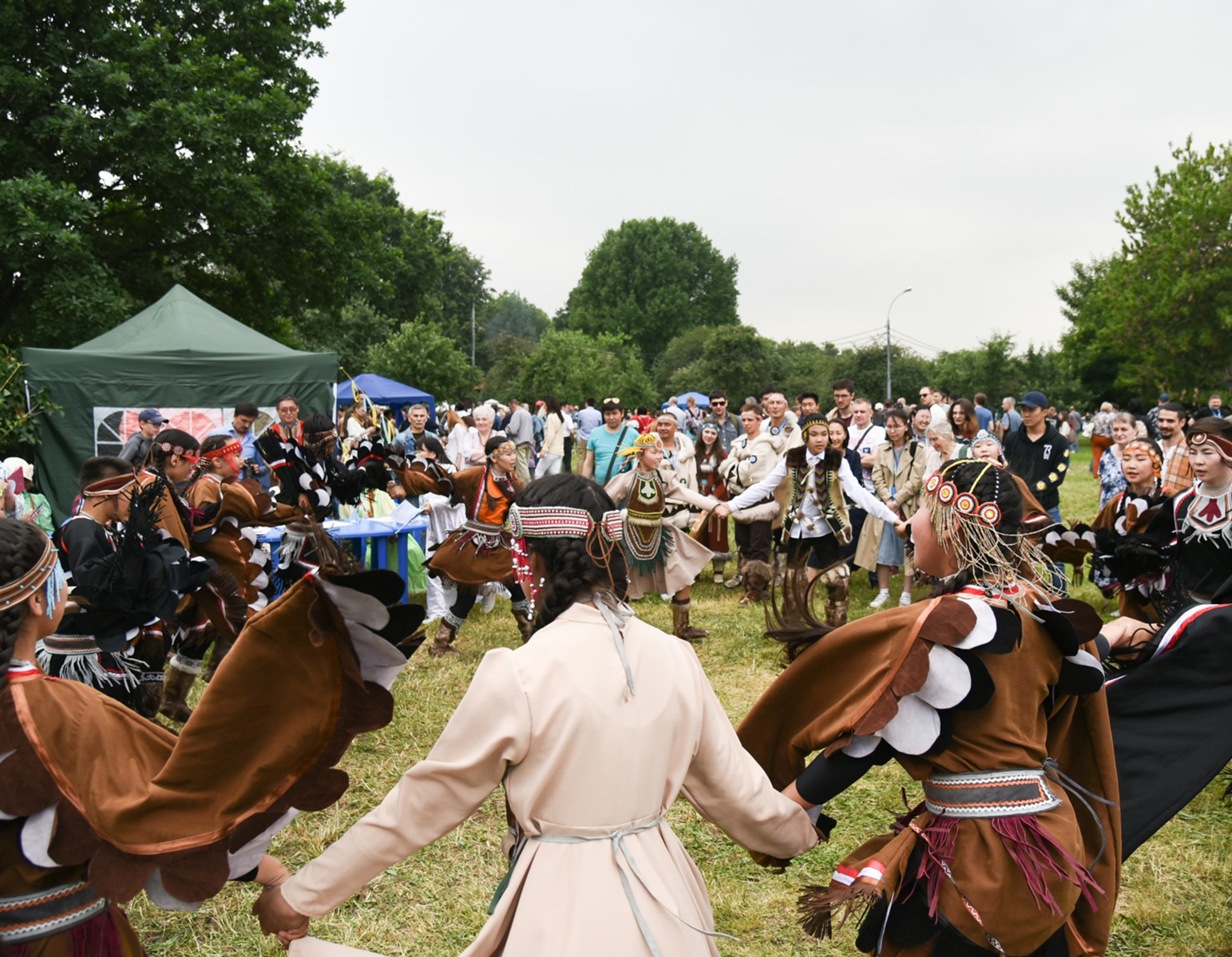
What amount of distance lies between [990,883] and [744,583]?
25.4 feet

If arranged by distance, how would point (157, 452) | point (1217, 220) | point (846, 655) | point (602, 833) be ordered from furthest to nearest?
point (1217, 220)
point (157, 452)
point (846, 655)
point (602, 833)

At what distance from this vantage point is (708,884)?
410 centimetres

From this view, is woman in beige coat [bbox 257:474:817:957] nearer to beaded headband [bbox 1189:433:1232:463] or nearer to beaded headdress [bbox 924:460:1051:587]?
beaded headdress [bbox 924:460:1051:587]

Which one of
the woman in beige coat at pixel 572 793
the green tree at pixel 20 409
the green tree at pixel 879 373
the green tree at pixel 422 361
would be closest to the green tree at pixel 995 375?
the green tree at pixel 879 373

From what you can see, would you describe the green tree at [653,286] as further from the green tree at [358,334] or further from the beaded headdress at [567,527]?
the beaded headdress at [567,527]

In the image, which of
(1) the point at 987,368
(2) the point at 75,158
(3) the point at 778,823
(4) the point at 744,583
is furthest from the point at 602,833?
(1) the point at 987,368

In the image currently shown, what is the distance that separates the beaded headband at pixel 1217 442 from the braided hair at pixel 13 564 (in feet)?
15.0

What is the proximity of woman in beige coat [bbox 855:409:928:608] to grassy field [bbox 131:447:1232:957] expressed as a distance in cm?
396

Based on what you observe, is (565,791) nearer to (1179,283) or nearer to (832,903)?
(832,903)

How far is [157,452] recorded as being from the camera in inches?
227

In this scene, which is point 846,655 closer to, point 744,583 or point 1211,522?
point 1211,522

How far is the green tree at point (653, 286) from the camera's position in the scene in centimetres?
6175

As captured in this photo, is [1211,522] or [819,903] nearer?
[819,903]

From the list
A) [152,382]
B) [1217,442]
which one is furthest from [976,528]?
[152,382]
